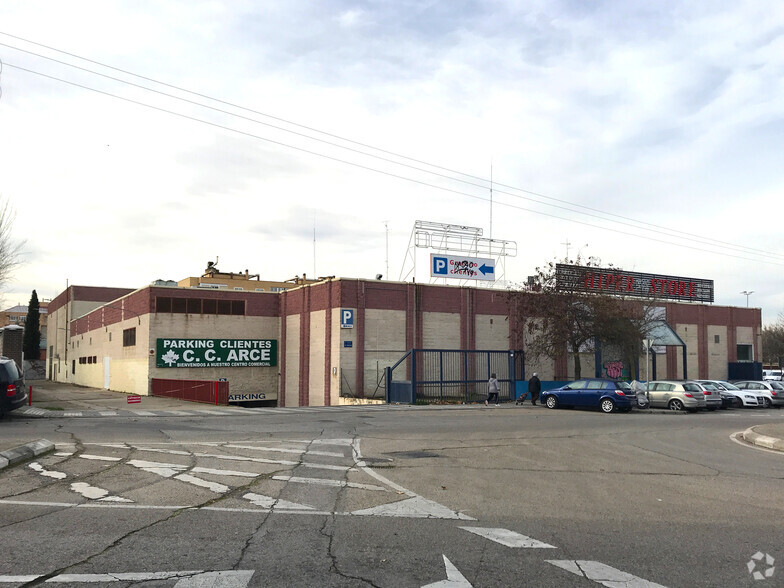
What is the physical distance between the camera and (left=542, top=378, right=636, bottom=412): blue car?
2767 centimetres

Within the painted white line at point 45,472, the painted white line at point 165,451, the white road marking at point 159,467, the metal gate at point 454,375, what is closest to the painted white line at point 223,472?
the white road marking at point 159,467

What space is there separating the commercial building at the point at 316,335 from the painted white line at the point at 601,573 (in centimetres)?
3112

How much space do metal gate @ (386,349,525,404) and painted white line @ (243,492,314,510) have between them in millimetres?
23588

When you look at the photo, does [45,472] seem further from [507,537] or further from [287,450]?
[507,537]

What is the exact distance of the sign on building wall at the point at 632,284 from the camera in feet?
128

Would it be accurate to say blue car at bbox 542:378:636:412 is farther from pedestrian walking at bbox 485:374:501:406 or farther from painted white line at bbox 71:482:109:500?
painted white line at bbox 71:482:109:500

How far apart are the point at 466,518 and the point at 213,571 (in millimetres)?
3164

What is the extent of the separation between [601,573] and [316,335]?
35301mm

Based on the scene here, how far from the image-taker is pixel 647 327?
137 ft

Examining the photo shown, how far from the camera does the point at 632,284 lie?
4991 centimetres

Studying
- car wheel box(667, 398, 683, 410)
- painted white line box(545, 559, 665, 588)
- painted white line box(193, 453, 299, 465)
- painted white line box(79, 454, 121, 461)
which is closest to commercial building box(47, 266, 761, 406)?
car wheel box(667, 398, 683, 410)

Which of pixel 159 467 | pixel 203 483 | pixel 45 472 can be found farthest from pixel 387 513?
pixel 45 472

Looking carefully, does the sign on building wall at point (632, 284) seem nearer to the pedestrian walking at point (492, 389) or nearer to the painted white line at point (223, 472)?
the pedestrian walking at point (492, 389)

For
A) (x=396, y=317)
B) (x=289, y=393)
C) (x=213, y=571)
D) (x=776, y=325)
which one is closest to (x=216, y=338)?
(x=289, y=393)
